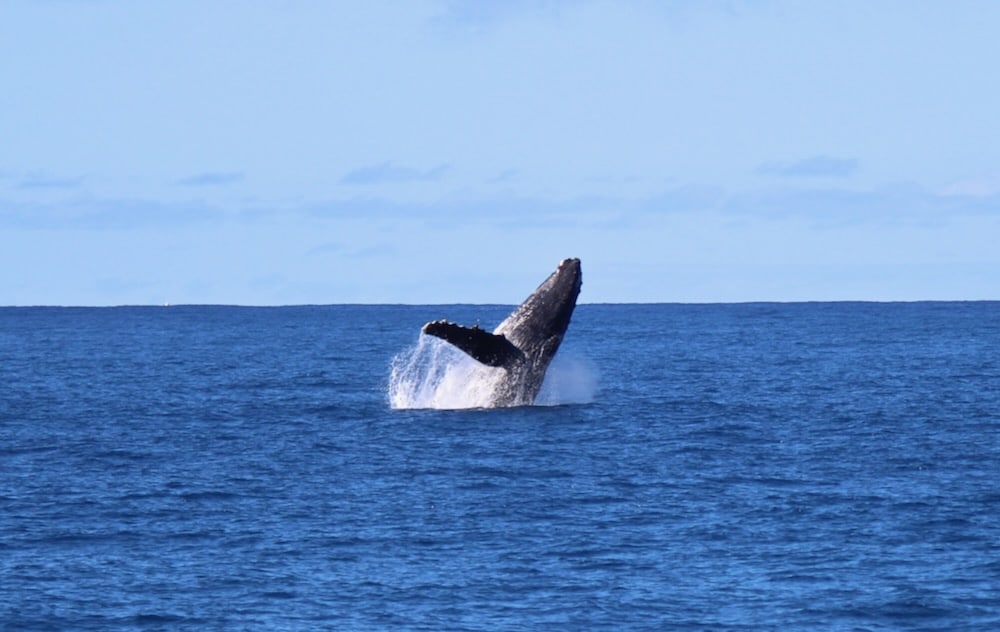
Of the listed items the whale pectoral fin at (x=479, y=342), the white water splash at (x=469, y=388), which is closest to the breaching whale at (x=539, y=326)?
the whale pectoral fin at (x=479, y=342)

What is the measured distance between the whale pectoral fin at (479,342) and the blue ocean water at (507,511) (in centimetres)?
157

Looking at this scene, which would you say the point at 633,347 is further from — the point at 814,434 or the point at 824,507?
the point at 824,507

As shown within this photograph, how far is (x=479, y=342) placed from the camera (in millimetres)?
31516

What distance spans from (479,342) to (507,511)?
300 inches

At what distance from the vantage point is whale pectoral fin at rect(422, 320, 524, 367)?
29.8 m

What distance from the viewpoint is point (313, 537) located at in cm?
2239

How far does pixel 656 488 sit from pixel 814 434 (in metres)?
9.34

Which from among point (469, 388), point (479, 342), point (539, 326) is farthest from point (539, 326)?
point (469, 388)

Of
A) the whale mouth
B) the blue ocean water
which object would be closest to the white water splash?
the blue ocean water

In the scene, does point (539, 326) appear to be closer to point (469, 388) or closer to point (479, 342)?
point (479, 342)

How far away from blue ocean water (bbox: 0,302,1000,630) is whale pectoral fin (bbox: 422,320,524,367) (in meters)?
1.57

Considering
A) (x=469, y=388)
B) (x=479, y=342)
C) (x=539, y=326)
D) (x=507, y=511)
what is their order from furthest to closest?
(x=469, y=388) < (x=539, y=326) < (x=479, y=342) < (x=507, y=511)

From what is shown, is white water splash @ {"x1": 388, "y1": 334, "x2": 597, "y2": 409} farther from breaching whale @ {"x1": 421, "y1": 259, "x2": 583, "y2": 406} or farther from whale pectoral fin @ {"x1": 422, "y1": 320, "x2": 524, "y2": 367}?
breaching whale @ {"x1": 421, "y1": 259, "x2": 583, "y2": 406}

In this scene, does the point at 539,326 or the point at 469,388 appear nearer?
the point at 539,326
